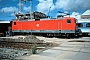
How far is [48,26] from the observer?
3133 centimetres

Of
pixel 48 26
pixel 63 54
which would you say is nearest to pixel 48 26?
pixel 48 26

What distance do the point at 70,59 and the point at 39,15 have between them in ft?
171

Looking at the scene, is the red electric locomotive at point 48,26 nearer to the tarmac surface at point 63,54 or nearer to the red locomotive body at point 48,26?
the red locomotive body at point 48,26

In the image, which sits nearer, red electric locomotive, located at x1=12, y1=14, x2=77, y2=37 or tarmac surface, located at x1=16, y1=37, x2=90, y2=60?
tarmac surface, located at x1=16, y1=37, x2=90, y2=60

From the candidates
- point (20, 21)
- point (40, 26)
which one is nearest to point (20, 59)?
point (40, 26)

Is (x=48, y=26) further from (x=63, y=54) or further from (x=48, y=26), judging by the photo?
(x=63, y=54)

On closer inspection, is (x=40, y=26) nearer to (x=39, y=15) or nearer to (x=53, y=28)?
(x=53, y=28)

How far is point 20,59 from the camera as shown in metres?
10.5

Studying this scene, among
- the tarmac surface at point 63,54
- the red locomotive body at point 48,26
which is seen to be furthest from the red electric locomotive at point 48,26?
the tarmac surface at point 63,54

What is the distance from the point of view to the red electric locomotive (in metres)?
28.6

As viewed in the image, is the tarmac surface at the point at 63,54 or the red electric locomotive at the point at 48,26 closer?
the tarmac surface at the point at 63,54

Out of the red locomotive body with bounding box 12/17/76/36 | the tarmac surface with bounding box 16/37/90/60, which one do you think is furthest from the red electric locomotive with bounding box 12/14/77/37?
the tarmac surface with bounding box 16/37/90/60

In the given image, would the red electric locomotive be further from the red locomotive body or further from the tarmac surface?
the tarmac surface

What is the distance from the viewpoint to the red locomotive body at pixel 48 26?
2861 cm
